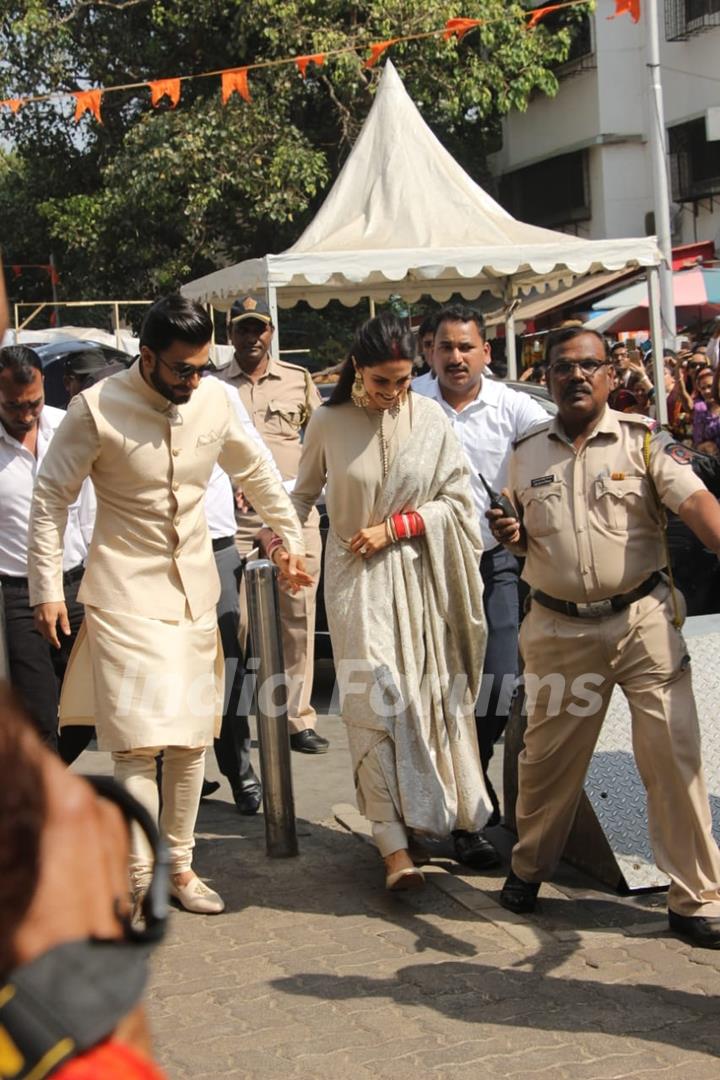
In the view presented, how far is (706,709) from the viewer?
591cm

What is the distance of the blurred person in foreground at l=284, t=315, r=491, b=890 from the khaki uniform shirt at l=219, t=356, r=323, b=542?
6.85ft

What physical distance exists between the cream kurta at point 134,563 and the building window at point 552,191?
25081 mm

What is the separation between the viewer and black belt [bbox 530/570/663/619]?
16.3 feet

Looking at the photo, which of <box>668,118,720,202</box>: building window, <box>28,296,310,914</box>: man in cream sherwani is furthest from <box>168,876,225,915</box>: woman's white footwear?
<box>668,118,720,202</box>: building window

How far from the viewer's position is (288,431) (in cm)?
797

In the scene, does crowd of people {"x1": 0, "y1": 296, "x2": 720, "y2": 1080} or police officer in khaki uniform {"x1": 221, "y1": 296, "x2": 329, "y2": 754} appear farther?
police officer in khaki uniform {"x1": 221, "y1": 296, "x2": 329, "y2": 754}

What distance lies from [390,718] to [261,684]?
2.35 ft

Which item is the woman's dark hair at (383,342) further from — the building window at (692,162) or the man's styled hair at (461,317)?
the building window at (692,162)

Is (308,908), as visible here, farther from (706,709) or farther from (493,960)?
(706,709)

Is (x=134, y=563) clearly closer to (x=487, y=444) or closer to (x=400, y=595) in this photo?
(x=400, y=595)

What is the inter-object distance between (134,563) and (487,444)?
1.97 meters

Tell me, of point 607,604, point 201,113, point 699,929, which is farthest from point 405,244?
point 201,113

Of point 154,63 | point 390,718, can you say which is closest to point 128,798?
point 390,718

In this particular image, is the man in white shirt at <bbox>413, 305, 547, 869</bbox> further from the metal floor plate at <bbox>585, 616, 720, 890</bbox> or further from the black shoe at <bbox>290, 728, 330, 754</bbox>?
the black shoe at <bbox>290, 728, 330, 754</bbox>
